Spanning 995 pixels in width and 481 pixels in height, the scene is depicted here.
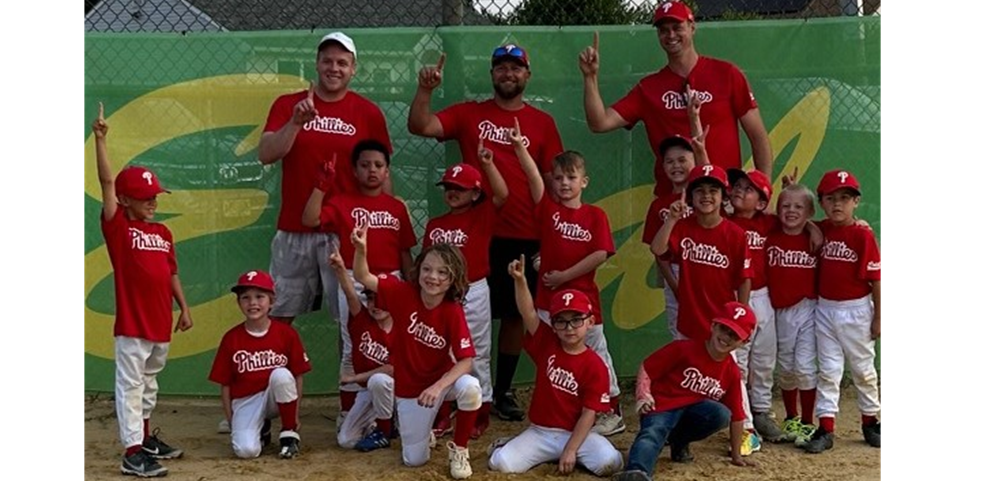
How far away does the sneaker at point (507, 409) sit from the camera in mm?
6433

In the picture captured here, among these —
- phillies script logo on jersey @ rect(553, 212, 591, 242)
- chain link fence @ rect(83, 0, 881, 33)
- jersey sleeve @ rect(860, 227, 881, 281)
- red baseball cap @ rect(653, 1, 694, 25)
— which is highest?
chain link fence @ rect(83, 0, 881, 33)

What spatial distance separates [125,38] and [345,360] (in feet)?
7.93

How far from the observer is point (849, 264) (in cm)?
585

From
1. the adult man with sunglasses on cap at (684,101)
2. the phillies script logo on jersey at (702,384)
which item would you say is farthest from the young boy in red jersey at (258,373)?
the adult man with sunglasses on cap at (684,101)

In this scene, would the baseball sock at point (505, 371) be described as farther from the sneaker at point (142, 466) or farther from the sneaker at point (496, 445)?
the sneaker at point (142, 466)

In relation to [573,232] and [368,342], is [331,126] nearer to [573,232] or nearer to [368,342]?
[368,342]

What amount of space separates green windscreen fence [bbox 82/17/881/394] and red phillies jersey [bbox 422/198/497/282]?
2.61 feet

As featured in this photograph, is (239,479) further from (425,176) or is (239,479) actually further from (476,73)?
(476,73)

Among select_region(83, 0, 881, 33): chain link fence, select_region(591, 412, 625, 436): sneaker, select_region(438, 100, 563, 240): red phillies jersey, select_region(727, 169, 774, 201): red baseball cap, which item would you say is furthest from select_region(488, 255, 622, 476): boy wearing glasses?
select_region(83, 0, 881, 33): chain link fence

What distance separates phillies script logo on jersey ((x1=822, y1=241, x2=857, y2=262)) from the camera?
19.2ft

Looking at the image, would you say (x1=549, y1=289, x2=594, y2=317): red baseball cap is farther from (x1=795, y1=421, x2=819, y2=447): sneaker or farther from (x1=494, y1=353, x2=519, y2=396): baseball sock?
(x1=795, y1=421, x2=819, y2=447): sneaker

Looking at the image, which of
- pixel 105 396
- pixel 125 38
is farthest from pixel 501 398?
pixel 125 38

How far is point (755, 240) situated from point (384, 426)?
2.12 m

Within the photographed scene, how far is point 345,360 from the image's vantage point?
609 cm
